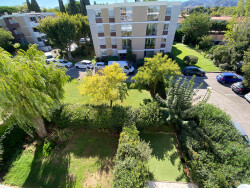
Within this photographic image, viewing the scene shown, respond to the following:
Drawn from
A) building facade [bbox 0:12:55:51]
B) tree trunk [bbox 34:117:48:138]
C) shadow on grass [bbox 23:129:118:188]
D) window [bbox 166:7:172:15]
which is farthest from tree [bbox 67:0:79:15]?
shadow on grass [bbox 23:129:118:188]

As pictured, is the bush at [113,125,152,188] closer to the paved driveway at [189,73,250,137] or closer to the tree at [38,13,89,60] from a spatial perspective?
the paved driveway at [189,73,250,137]

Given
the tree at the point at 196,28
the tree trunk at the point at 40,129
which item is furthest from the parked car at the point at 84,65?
the tree at the point at 196,28

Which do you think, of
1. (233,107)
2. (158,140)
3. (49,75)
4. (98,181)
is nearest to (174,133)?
(158,140)

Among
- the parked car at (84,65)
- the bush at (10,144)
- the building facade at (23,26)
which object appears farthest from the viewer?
the building facade at (23,26)

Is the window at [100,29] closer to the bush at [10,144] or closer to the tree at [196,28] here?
the bush at [10,144]

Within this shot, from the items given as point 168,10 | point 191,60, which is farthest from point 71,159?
point 168,10

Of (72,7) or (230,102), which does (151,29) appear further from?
(72,7)
